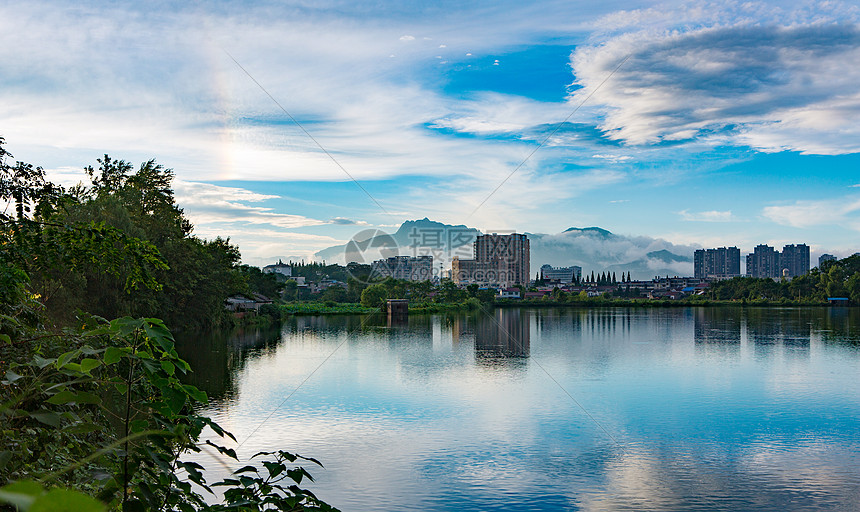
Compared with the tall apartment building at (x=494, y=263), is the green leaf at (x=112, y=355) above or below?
below

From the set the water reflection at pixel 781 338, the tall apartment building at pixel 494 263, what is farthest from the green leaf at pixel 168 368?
the tall apartment building at pixel 494 263

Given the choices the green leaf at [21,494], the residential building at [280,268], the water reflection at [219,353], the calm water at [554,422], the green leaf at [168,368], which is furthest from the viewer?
the residential building at [280,268]

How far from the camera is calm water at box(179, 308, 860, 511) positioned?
10219 millimetres

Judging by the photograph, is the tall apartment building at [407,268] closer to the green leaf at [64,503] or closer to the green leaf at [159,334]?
the green leaf at [159,334]

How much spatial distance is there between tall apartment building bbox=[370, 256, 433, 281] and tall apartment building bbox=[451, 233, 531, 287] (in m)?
8.07

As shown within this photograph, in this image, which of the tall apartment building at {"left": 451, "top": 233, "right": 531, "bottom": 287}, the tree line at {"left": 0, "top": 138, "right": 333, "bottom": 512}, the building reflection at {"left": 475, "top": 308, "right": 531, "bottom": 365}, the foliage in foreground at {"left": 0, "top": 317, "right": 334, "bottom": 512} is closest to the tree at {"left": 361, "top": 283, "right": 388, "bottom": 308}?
the building reflection at {"left": 475, "top": 308, "right": 531, "bottom": 365}

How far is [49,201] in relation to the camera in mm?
5203

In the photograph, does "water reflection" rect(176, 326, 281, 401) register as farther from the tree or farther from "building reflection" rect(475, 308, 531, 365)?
the tree

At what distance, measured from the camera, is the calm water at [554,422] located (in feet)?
33.5

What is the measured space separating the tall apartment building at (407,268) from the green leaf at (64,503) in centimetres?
8954

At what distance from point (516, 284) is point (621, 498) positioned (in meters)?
107

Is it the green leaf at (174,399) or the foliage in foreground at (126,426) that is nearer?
the foliage in foreground at (126,426)

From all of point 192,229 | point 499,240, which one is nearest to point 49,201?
point 192,229

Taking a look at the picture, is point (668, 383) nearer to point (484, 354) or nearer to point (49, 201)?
point (484, 354)
